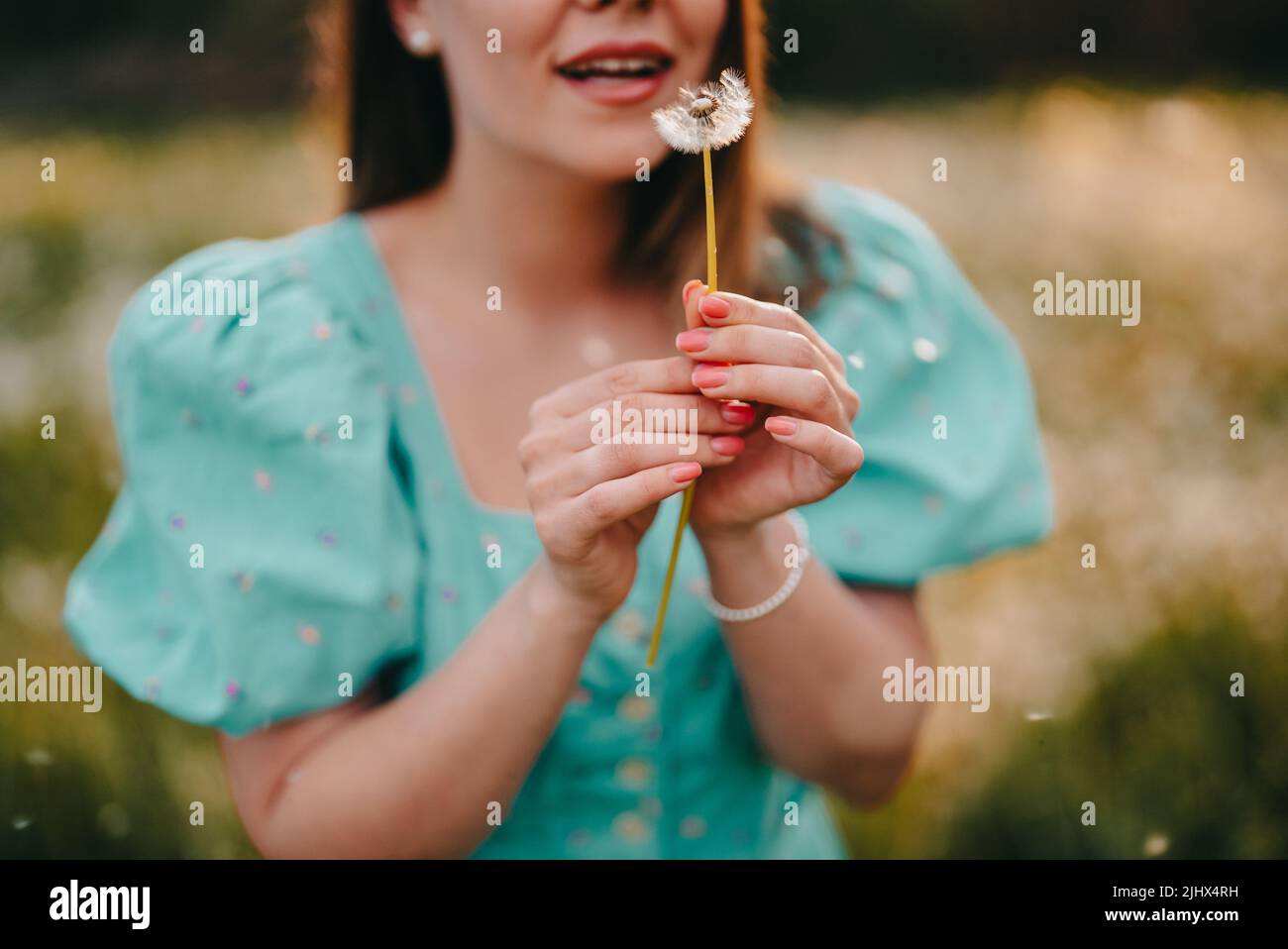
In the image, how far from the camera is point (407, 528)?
84 cm

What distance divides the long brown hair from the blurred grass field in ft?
1.74

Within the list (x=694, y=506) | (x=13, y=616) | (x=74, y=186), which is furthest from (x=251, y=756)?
(x=74, y=186)

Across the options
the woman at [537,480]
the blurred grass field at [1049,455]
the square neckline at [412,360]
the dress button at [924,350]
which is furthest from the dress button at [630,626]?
the blurred grass field at [1049,455]

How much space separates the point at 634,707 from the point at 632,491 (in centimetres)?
29

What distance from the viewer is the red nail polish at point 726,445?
0.66 meters

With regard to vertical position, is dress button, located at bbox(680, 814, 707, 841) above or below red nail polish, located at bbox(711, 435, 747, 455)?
below

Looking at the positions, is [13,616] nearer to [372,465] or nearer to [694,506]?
[372,465]

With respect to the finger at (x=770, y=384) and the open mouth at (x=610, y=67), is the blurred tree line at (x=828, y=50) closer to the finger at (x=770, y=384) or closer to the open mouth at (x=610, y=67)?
the open mouth at (x=610, y=67)

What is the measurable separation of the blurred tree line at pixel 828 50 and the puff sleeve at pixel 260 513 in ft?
2.61

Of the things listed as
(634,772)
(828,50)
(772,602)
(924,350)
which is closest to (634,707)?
(634,772)

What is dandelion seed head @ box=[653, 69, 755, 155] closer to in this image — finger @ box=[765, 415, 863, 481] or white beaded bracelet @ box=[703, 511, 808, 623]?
finger @ box=[765, 415, 863, 481]

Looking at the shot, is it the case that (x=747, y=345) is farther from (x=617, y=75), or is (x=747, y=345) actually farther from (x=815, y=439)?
(x=617, y=75)

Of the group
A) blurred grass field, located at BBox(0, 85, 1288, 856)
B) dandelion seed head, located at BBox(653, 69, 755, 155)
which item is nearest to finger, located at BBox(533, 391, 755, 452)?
dandelion seed head, located at BBox(653, 69, 755, 155)

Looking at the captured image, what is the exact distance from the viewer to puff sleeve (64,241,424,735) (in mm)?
804
